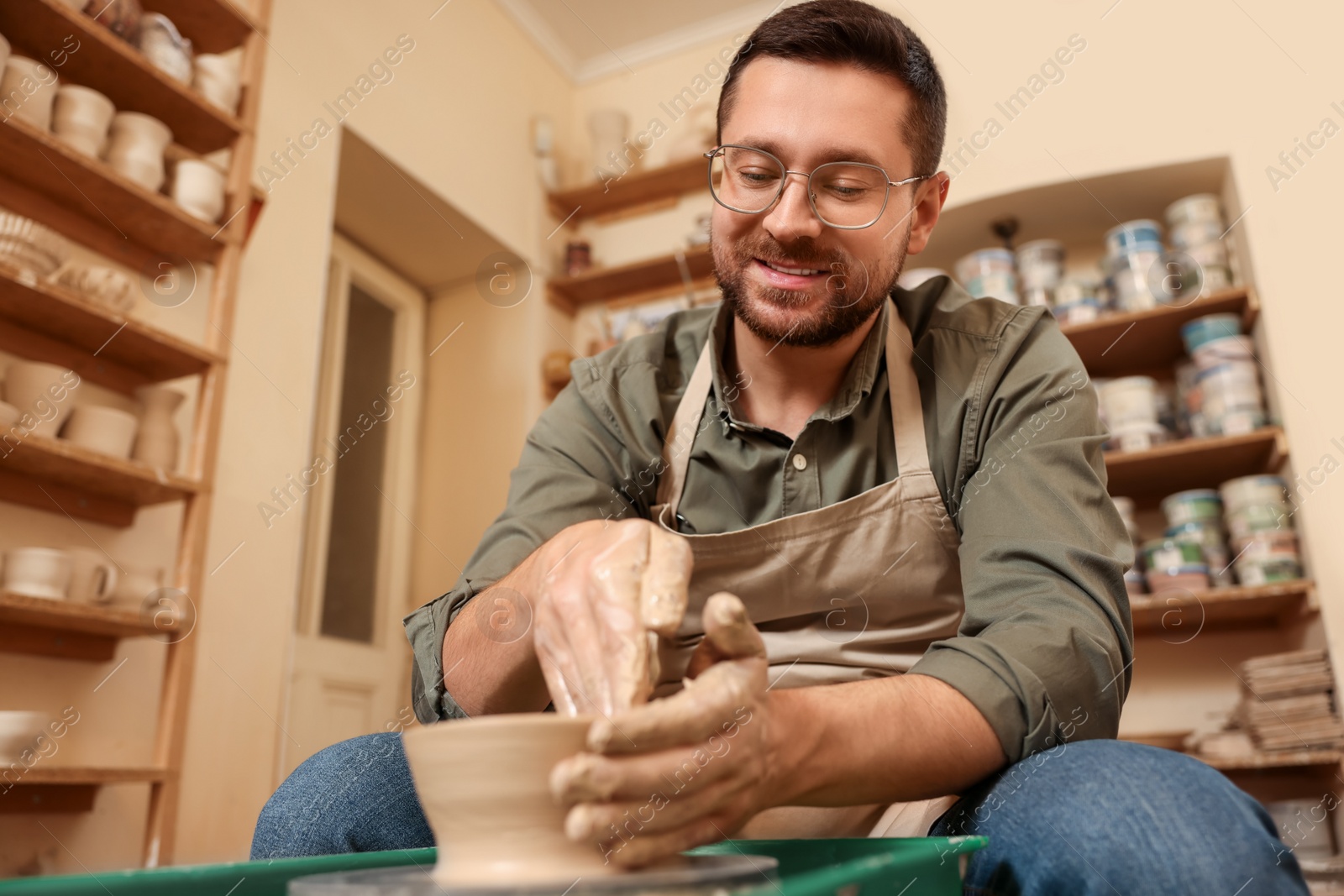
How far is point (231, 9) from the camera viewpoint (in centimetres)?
209

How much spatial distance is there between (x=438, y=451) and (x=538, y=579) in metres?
2.85

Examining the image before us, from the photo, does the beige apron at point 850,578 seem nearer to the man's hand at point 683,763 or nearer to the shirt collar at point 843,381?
the shirt collar at point 843,381

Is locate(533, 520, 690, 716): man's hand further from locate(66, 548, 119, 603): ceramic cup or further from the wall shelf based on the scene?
the wall shelf

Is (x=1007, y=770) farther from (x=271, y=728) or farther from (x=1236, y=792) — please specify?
(x=271, y=728)

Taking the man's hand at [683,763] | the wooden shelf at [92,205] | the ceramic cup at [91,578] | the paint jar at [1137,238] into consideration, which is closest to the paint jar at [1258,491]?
the paint jar at [1137,238]

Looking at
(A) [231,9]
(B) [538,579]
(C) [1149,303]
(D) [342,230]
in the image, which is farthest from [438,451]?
(B) [538,579]

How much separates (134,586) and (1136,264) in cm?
238

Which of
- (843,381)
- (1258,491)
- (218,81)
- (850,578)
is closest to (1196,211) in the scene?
(1258,491)

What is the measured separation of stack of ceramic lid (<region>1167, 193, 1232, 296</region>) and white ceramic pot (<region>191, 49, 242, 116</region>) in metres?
2.28

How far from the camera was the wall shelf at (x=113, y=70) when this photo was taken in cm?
179

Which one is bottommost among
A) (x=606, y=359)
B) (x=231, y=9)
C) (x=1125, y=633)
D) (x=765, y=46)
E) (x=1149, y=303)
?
(x=1125, y=633)

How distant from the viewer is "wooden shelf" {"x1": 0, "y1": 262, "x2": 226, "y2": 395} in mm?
1719

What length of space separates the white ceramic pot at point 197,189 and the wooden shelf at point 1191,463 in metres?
2.02

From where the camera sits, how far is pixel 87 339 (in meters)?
1.91
